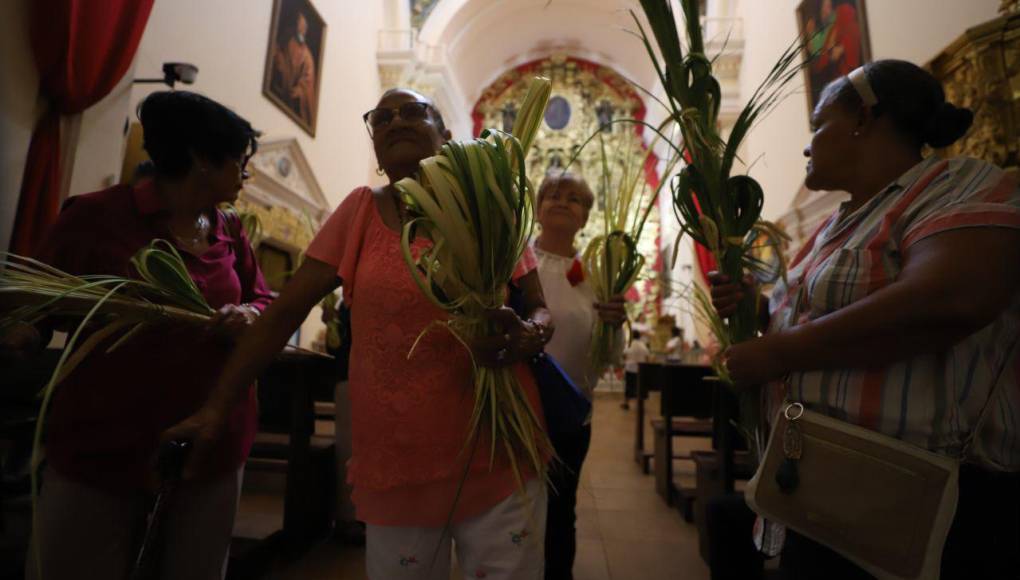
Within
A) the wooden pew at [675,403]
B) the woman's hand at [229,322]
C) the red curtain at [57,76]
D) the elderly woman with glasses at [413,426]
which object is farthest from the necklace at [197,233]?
the wooden pew at [675,403]

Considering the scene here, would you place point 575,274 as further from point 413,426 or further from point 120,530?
point 120,530

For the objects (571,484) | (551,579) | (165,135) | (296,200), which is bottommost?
(551,579)

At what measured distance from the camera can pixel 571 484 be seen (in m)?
1.69

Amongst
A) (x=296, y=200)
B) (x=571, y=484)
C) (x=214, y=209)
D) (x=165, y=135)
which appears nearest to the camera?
(x=165, y=135)

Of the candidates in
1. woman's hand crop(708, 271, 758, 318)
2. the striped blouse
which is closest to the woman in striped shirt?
the striped blouse

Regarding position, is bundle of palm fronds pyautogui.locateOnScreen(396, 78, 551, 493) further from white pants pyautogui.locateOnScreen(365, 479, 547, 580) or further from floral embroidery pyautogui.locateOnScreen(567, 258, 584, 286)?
floral embroidery pyautogui.locateOnScreen(567, 258, 584, 286)

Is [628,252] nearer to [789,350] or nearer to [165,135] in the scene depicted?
[789,350]

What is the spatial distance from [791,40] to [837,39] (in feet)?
4.83

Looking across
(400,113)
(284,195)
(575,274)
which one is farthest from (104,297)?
(284,195)

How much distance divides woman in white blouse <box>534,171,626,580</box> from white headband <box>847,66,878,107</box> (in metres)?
0.87

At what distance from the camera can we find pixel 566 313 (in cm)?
173

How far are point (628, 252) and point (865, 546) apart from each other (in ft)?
3.59

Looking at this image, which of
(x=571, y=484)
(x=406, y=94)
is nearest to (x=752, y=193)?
(x=406, y=94)

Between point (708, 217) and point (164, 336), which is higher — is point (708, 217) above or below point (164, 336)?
above
